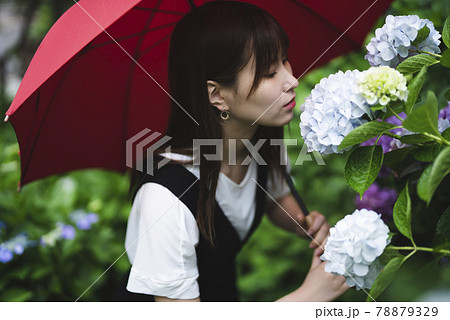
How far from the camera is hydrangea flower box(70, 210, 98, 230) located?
2.04 meters

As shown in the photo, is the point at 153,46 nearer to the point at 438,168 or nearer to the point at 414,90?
the point at 414,90

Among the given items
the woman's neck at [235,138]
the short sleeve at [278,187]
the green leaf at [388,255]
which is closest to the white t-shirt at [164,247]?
the woman's neck at [235,138]

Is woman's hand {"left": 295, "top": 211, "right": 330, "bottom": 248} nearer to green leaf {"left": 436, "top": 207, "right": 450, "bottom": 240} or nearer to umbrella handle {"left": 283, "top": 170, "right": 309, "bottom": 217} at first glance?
umbrella handle {"left": 283, "top": 170, "right": 309, "bottom": 217}

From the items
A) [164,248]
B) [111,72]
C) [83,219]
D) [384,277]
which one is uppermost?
[111,72]

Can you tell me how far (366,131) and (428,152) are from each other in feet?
0.50

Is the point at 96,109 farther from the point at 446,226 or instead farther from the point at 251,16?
the point at 446,226

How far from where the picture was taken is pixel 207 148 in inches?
51.4

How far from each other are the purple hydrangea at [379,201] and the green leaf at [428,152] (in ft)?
1.36

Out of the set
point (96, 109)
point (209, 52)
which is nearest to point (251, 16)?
point (209, 52)

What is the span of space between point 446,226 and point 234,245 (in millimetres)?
758

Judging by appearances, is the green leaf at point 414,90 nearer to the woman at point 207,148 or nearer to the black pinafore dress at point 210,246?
the woman at point 207,148

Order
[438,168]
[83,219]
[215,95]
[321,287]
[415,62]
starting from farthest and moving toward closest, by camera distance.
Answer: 1. [83,219]
2. [215,95]
3. [321,287]
4. [415,62]
5. [438,168]

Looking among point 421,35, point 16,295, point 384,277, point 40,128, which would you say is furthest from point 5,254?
point 421,35
